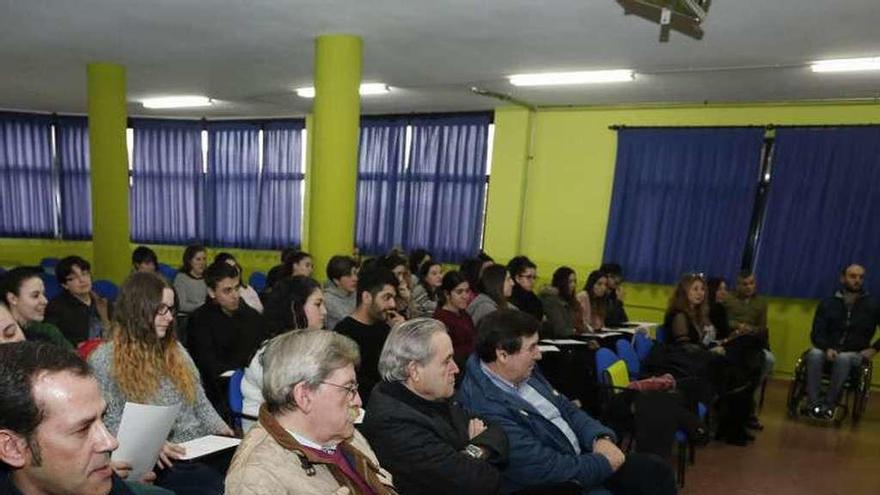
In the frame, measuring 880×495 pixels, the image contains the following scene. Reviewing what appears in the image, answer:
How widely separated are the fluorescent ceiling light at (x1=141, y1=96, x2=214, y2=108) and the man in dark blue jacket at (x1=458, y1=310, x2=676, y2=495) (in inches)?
299

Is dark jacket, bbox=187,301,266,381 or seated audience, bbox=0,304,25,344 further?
dark jacket, bbox=187,301,266,381

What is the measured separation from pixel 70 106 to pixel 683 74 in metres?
9.38

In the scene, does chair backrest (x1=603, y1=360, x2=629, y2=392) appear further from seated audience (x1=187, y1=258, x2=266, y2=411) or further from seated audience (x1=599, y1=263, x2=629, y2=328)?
seated audience (x1=599, y1=263, x2=629, y2=328)

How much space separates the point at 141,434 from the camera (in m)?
1.98

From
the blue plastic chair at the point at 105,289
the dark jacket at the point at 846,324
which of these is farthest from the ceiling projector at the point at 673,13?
the blue plastic chair at the point at 105,289

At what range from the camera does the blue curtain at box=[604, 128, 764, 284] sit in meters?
7.18

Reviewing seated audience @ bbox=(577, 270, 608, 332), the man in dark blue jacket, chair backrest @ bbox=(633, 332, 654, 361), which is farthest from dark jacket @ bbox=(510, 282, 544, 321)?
the man in dark blue jacket

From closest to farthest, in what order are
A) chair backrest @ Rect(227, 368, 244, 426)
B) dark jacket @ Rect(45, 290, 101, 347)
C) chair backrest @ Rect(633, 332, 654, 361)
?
chair backrest @ Rect(227, 368, 244, 426), dark jacket @ Rect(45, 290, 101, 347), chair backrest @ Rect(633, 332, 654, 361)

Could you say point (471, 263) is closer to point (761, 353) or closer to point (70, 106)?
point (761, 353)

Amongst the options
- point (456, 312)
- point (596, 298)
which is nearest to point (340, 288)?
point (456, 312)

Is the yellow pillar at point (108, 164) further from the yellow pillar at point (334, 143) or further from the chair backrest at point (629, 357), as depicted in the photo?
the chair backrest at point (629, 357)

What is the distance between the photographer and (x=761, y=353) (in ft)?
16.9

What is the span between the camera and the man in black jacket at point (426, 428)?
2.06m

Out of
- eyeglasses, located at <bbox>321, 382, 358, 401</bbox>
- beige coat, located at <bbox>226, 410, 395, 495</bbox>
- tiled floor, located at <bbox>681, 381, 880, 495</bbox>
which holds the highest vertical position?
eyeglasses, located at <bbox>321, 382, 358, 401</bbox>
